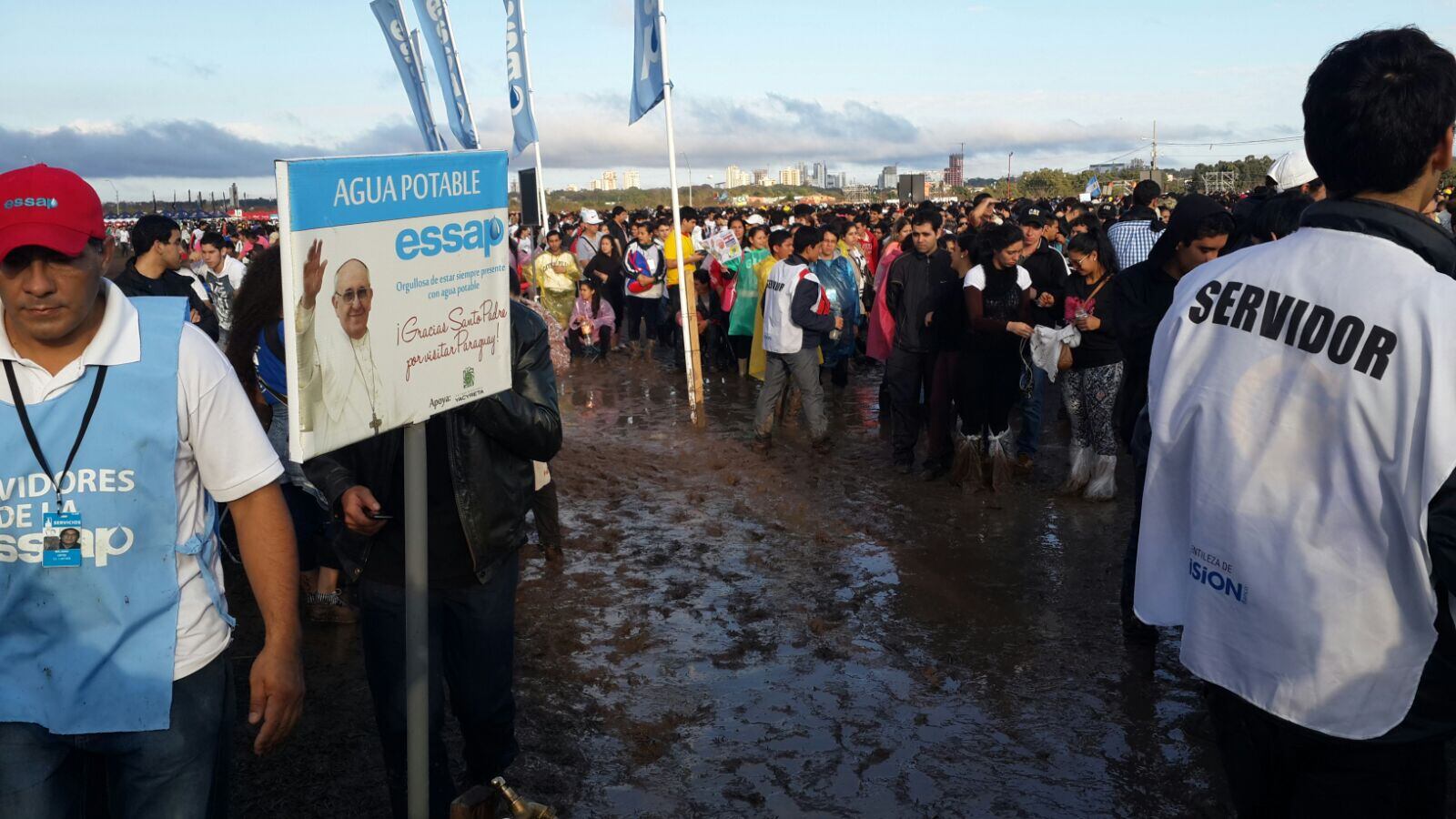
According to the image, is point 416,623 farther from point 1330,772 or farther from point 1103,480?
point 1103,480

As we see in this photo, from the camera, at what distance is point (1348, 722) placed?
2.03 metres

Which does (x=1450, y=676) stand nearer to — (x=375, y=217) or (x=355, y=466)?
(x=375, y=217)

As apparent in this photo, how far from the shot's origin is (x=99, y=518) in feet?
7.64

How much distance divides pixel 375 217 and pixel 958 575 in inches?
192

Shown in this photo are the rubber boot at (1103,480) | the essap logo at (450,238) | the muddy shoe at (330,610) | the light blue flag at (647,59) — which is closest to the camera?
the essap logo at (450,238)

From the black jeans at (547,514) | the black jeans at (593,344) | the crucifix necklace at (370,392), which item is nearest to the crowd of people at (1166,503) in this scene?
the crucifix necklace at (370,392)

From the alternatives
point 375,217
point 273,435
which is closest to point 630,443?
point 273,435

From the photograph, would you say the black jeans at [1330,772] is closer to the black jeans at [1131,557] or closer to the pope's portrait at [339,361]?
the pope's portrait at [339,361]

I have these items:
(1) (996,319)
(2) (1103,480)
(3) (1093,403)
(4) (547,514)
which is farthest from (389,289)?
(2) (1103,480)

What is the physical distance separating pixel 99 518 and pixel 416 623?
0.71m

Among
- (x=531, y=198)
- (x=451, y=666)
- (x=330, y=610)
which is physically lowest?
(x=330, y=610)

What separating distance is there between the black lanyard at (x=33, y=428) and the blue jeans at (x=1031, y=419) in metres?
7.31

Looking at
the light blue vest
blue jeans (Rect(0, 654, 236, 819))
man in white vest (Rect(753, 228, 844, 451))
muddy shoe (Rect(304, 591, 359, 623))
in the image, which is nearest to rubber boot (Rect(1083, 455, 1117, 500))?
man in white vest (Rect(753, 228, 844, 451))

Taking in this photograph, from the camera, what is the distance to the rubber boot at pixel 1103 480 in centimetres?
789
